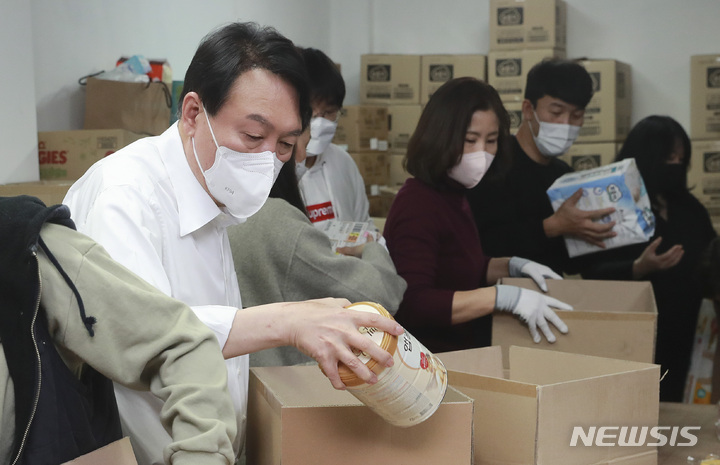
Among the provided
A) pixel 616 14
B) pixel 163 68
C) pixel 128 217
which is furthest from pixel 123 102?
pixel 616 14

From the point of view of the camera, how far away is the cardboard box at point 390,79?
515 centimetres

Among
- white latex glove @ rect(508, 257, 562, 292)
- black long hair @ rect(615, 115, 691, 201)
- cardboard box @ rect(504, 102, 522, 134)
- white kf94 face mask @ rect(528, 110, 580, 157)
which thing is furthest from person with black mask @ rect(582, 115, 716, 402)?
cardboard box @ rect(504, 102, 522, 134)

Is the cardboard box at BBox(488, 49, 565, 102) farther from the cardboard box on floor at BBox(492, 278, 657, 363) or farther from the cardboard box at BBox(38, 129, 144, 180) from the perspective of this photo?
the cardboard box on floor at BBox(492, 278, 657, 363)

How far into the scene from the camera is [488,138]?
7.47ft

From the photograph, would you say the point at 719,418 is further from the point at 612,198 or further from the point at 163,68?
the point at 163,68

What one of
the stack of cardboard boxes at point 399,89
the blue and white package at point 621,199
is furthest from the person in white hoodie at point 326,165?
the stack of cardboard boxes at point 399,89

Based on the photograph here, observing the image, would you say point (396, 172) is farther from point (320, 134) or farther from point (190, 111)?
point (190, 111)

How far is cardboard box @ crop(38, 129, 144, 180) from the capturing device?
2.89 metres

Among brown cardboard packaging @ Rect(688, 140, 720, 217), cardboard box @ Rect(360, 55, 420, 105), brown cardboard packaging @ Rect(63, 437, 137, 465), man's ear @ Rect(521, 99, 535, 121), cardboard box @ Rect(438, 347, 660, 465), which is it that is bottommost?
cardboard box @ Rect(438, 347, 660, 465)

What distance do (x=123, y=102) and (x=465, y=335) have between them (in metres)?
1.80

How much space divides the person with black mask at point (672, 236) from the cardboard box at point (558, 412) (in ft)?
5.69

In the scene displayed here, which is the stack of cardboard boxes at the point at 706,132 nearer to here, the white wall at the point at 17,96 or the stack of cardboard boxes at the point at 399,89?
the stack of cardboard boxes at the point at 399,89

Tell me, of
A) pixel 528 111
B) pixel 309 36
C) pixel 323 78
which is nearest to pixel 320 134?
pixel 323 78

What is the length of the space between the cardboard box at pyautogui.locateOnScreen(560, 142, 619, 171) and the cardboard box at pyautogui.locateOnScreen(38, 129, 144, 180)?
2745 mm
